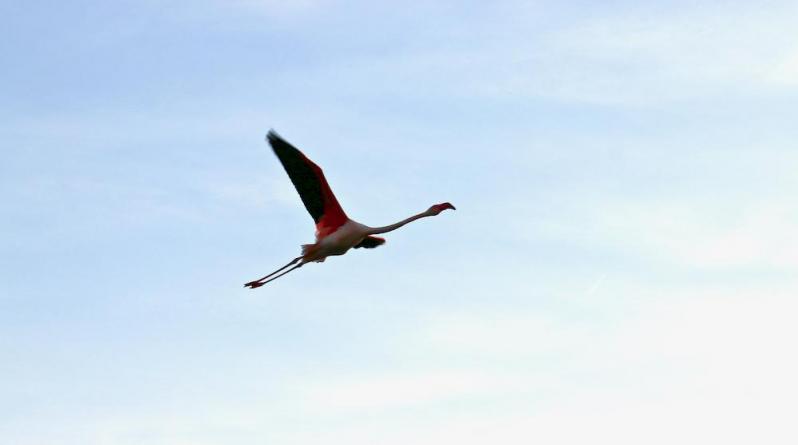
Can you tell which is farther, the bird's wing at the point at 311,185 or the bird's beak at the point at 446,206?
the bird's beak at the point at 446,206

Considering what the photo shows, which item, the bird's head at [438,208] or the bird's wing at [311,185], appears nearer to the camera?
the bird's wing at [311,185]

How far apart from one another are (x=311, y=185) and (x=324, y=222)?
127 cm

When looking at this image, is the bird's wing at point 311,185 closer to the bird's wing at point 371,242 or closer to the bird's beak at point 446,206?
the bird's wing at point 371,242

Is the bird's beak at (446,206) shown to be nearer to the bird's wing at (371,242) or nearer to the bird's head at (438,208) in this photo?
the bird's head at (438,208)

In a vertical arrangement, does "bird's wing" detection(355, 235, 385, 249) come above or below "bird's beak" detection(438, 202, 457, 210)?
below

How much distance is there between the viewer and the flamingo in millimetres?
41312

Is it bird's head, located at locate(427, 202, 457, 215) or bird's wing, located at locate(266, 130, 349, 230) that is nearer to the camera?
bird's wing, located at locate(266, 130, 349, 230)

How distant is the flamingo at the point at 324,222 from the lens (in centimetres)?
4131

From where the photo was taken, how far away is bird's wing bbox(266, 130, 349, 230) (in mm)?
40125

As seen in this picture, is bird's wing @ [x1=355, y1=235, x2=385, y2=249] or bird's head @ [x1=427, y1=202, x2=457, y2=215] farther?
bird's wing @ [x1=355, y1=235, x2=385, y2=249]

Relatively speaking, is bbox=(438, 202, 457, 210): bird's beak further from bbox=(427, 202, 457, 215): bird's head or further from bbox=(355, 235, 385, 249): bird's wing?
bbox=(355, 235, 385, 249): bird's wing

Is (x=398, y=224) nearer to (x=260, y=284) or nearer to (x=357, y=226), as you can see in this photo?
(x=357, y=226)

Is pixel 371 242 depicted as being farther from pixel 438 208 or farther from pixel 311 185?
pixel 311 185

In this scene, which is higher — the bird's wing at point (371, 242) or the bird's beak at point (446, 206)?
the bird's beak at point (446, 206)
